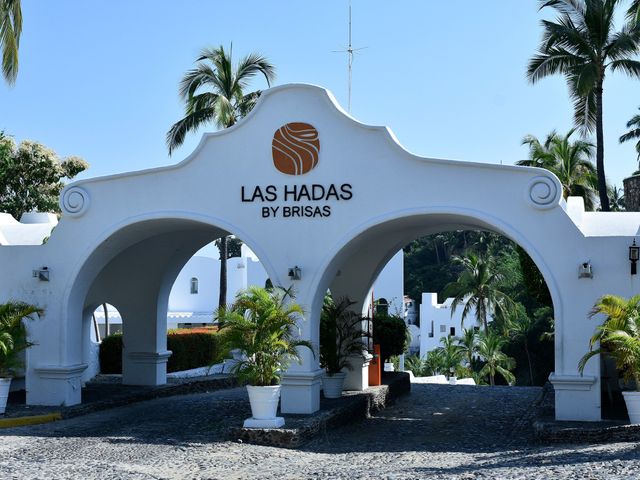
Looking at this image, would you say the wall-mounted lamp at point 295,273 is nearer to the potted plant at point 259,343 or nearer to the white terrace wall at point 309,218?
the white terrace wall at point 309,218

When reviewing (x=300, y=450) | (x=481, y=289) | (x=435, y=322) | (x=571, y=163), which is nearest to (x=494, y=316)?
(x=481, y=289)

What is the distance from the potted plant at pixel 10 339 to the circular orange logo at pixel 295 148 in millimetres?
5304

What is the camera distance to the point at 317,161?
52.1 ft

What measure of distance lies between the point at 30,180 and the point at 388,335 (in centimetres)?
1570

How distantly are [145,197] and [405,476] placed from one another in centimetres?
815

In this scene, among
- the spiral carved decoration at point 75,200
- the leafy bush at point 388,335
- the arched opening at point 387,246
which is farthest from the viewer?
the leafy bush at point 388,335

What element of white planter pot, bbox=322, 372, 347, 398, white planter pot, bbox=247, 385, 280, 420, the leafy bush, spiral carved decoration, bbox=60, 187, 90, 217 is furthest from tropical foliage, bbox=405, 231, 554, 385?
white planter pot, bbox=247, 385, 280, 420

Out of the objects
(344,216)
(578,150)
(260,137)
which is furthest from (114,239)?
(578,150)

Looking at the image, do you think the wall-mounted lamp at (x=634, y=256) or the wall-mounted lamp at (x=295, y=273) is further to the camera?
the wall-mounted lamp at (x=295, y=273)

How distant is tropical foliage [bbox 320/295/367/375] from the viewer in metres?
18.0

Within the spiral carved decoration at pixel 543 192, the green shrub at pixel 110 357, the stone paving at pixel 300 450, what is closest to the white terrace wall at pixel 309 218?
the spiral carved decoration at pixel 543 192

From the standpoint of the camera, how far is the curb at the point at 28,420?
609 inches

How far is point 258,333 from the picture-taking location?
46.5ft

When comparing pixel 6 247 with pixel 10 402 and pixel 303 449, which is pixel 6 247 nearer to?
pixel 10 402
